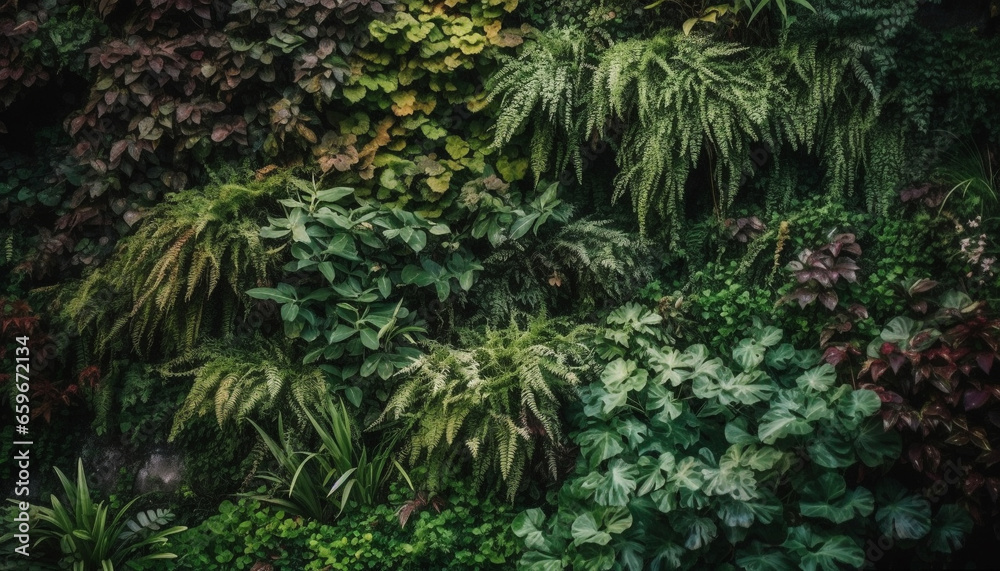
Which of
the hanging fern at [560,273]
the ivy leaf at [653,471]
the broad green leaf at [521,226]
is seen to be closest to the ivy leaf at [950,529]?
the ivy leaf at [653,471]

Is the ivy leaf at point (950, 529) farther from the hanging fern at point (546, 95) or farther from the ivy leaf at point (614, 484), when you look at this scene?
the hanging fern at point (546, 95)

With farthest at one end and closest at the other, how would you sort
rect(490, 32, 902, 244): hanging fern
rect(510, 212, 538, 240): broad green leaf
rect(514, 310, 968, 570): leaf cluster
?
rect(510, 212, 538, 240): broad green leaf
rect(490, 32, 902, 244): hanging fern
rect(514, 310, 968, 570): leaf cluster

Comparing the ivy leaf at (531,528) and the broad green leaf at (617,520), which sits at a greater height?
→ the broad green leaf at (617,520)

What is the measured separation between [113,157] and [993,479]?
17.2 ft

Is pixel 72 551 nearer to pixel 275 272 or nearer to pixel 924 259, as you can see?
pixel 275 272

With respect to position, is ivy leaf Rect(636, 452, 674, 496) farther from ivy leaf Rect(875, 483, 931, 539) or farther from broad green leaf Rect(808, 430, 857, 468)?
ivy leaf Rect(875, 483, 931, 539)

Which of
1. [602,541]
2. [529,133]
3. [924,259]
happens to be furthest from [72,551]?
[924,259]

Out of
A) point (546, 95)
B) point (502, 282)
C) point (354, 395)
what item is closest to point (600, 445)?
point (502, 282)

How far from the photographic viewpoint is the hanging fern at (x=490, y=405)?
3.52 metres

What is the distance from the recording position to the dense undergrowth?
3.16 metres

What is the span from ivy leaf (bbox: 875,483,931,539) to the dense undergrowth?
18 millimetres

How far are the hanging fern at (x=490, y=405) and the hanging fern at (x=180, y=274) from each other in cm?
122

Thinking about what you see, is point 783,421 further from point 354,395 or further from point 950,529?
point 354,395

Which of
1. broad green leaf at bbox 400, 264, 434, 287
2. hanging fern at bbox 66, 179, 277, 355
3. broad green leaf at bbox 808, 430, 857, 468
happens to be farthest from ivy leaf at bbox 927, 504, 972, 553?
hanging fern at bbox 66, 179, 277, 355
